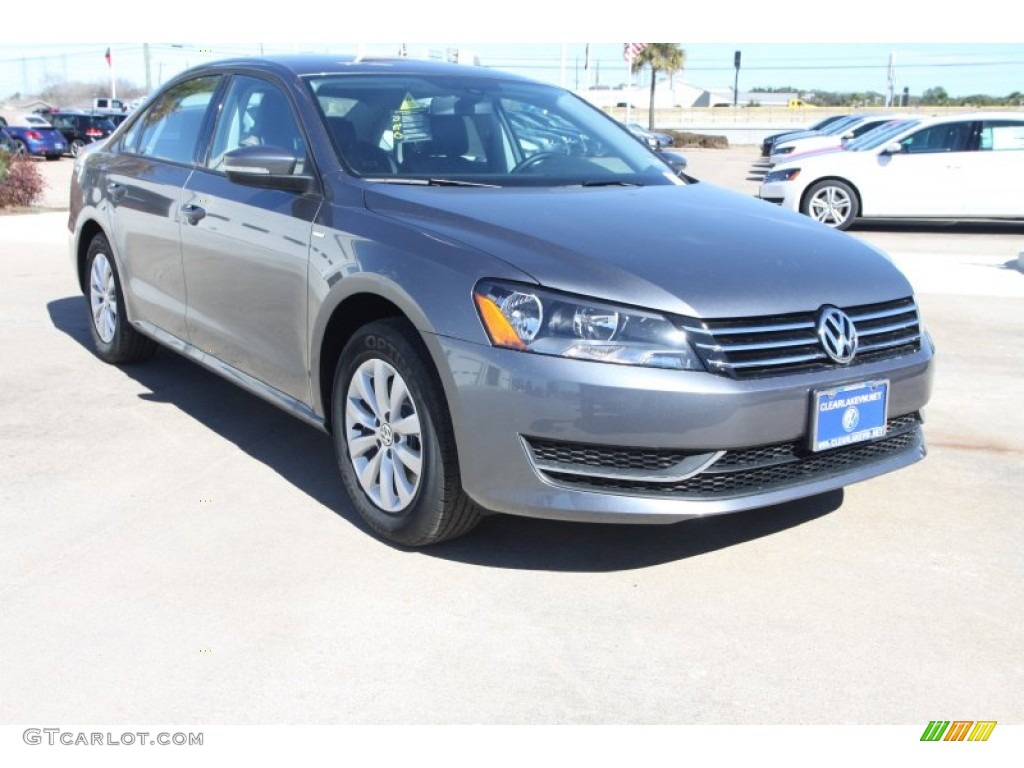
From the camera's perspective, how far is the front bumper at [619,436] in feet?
10.7

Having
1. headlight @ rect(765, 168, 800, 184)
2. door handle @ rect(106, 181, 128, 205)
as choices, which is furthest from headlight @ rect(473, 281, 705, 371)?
headlight @ rect(765, 168, 800, 184)

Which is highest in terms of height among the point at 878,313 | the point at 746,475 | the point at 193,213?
the point at 193,213

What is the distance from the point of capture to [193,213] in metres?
4.90

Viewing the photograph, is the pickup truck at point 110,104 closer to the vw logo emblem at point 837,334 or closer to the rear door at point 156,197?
the rear door at point 156,197

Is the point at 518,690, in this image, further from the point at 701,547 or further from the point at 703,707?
the point at 701,547

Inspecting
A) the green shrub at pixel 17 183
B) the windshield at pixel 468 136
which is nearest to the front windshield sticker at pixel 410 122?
the windshield at pixel 468 136

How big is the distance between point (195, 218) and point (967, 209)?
36.5 feet

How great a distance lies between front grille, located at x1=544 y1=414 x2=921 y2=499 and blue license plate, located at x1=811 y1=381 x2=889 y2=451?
0.23 ft

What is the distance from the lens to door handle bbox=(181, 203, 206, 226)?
484cm

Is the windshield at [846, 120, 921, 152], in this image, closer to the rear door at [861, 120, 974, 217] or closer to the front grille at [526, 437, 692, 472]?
the rear door at [861, 120, 974, 217]

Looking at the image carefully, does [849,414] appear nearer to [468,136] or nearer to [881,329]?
[881,329]

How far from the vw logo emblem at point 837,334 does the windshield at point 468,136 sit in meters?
1.30

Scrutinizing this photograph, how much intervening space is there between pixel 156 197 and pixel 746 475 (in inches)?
129

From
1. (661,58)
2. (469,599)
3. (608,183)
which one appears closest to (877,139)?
(608,183)
